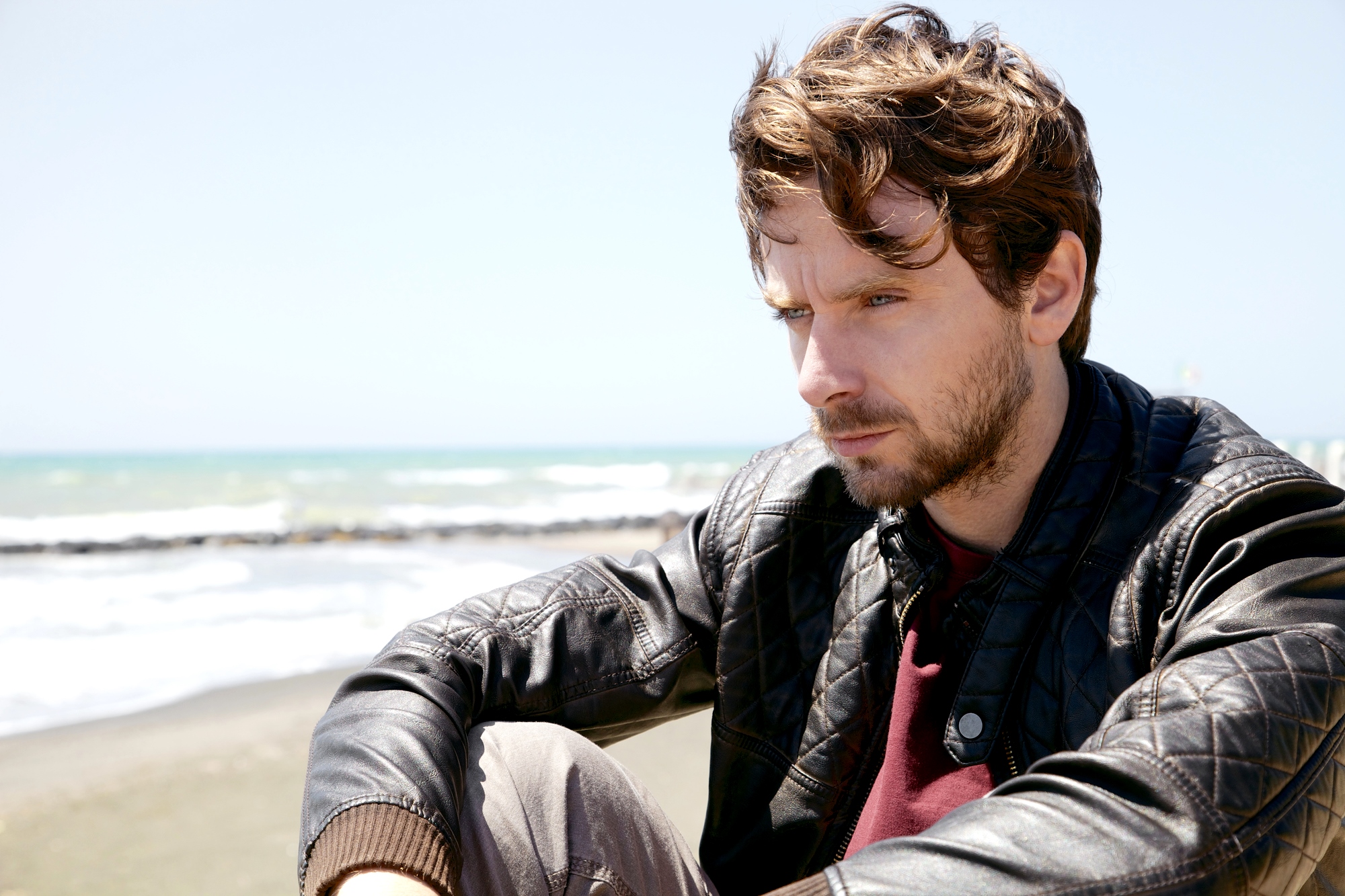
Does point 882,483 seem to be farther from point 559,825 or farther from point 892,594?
point 559,825

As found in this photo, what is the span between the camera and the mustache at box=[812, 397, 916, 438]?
5.29 ft

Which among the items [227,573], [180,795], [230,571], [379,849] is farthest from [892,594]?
[230,571]

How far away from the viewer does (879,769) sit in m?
1.60

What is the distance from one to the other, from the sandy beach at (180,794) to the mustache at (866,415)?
7.19 ft

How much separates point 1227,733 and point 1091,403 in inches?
27.7

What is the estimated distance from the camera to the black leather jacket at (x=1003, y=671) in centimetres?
100

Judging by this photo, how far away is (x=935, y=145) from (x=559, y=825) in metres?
1.19

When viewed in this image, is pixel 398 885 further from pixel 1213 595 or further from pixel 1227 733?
pixel 1213 595

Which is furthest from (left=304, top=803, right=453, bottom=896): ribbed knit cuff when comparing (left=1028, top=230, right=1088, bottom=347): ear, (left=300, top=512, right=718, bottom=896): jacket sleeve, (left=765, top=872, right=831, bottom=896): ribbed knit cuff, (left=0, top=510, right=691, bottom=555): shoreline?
(left=0, top=510, right=691, bottom=555): shoreline

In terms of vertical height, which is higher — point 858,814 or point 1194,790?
point 1194,790

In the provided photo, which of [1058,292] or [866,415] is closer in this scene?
[866,415]

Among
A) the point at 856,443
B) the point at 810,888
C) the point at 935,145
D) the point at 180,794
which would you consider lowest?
the point at 180,794

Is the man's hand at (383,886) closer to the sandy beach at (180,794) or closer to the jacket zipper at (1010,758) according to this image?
the jacket zipper at (1010,758)

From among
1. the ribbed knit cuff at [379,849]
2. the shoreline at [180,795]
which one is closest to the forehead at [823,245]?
the ribbed knit cuff at [379,849]
